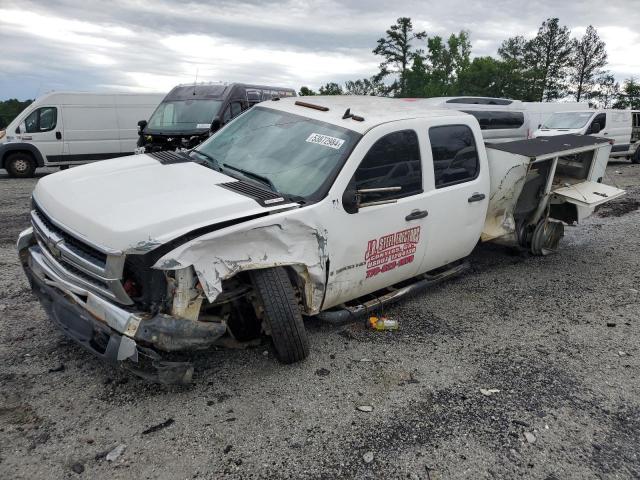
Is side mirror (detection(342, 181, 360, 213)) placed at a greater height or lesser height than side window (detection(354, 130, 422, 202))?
lesser

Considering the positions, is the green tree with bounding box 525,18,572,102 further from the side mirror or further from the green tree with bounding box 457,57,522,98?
the side mirror

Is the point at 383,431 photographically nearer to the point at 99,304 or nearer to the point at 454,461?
the point at 454,461

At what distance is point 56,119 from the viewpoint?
43.5 feet

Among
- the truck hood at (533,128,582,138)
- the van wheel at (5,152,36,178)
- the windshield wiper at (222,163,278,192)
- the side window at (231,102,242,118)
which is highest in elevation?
the side window at (231,102,242,118)

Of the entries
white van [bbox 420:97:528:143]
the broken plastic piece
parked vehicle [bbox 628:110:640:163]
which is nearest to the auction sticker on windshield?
the broken plastic piece

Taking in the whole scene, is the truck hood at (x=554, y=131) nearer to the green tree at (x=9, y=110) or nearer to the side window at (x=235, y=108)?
the side window at (x=235, y=108)

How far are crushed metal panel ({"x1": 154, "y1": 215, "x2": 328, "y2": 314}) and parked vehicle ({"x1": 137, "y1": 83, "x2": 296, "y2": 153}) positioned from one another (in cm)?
738

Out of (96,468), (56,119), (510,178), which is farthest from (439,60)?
(96,468)

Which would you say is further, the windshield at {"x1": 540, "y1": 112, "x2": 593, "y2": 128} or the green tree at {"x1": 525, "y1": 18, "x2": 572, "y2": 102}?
the green tree at {"x1": 525, "y1": 18, "x2": 572, "y2": 102}

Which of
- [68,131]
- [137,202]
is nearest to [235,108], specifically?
[68,131]

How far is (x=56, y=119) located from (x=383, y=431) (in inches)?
528

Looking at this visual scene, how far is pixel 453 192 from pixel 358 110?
44.1 inches

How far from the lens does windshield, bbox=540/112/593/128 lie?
593 inches

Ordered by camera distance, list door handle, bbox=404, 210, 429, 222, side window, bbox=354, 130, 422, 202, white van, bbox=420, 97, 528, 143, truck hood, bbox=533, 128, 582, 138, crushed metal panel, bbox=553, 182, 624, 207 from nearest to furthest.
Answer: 1. side window, bbox=354, 130, 422, 202
2. door handle, bbox=404, 210, 429, 222
3. crushed metal panel, bbox=553, 182, 624, 207
4. white van, bbox=420, 97, 528, 143
5. truck hood, bbox=533, 128, 582, 138
